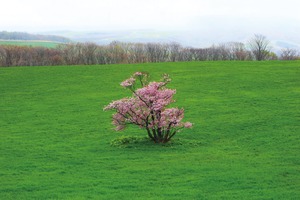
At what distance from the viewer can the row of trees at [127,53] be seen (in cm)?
10412

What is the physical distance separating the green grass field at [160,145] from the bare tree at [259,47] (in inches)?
2381

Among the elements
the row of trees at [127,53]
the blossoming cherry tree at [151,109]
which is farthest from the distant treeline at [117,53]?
the blossoming cherry tree at [151,109]

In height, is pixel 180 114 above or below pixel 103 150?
above

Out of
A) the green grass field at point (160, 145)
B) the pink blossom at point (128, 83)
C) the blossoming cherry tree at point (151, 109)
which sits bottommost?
the green grass field at point (160, 145)

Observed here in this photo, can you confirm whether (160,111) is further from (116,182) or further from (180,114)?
(116,182)

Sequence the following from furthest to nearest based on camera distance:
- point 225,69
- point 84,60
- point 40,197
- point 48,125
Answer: point 84,60, point 225,69, point 48,125, point 40,197

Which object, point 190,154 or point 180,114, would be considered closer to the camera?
point 190,154

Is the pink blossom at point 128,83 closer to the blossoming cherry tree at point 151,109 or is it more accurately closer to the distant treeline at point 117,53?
the blossoming cherry tree at point 151,109

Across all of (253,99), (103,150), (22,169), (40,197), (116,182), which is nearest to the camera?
(40,197)

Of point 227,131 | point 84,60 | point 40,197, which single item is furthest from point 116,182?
point 84,60

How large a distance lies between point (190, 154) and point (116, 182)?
7.10 m

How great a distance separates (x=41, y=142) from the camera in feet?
111

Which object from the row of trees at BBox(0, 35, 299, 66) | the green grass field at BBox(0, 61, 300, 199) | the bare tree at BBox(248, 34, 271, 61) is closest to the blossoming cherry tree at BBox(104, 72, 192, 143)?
the green grass field at BBox(0, 61, 300, 199)

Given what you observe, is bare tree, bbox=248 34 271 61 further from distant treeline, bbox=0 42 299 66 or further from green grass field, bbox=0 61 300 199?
green grass field, bbox=0 61 300 199
